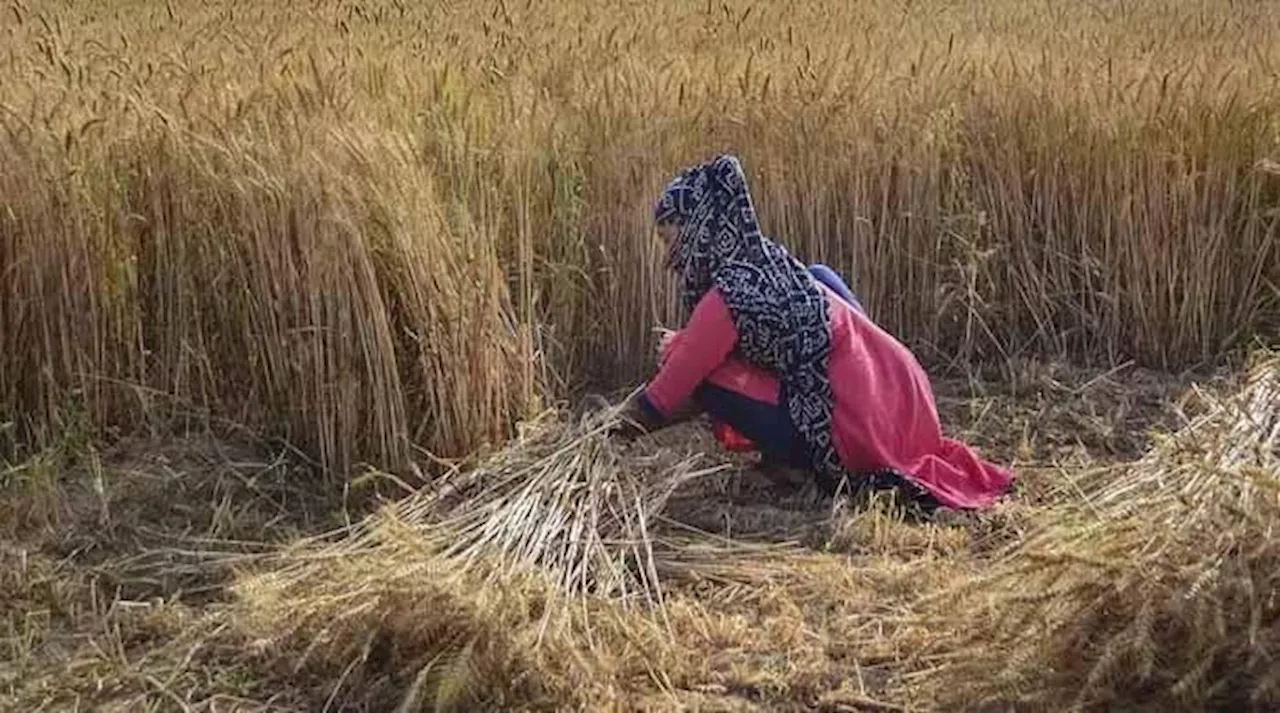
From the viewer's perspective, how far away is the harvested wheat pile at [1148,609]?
2496 millimetres

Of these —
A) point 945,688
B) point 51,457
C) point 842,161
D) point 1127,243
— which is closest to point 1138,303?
point 1127,243

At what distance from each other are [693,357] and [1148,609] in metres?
1.39

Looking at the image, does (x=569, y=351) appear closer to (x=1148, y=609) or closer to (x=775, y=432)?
(x=775, y=432)

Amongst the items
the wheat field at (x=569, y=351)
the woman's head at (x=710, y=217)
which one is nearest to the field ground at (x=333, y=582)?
the wheat field at (x=569, y=351)

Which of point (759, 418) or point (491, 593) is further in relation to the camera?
point (759, 418)

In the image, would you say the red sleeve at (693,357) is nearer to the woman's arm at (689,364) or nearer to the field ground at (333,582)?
the woman's arm at (689,364)

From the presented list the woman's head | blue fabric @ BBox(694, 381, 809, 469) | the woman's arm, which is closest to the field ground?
blue fabric @ BBox(694, 381, 809, 469)

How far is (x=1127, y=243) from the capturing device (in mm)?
4844

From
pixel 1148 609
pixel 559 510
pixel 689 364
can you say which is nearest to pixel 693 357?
pixel 689 364

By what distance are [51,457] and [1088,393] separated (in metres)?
2.72

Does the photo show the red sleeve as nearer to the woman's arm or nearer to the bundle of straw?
the woman's arm

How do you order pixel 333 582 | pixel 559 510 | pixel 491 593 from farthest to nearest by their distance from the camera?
pixel 559 510 → pixel 333 582 → pixel 491 593

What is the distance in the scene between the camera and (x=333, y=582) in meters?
3.10

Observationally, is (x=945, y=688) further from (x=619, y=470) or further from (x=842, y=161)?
(x=842, y=161)
